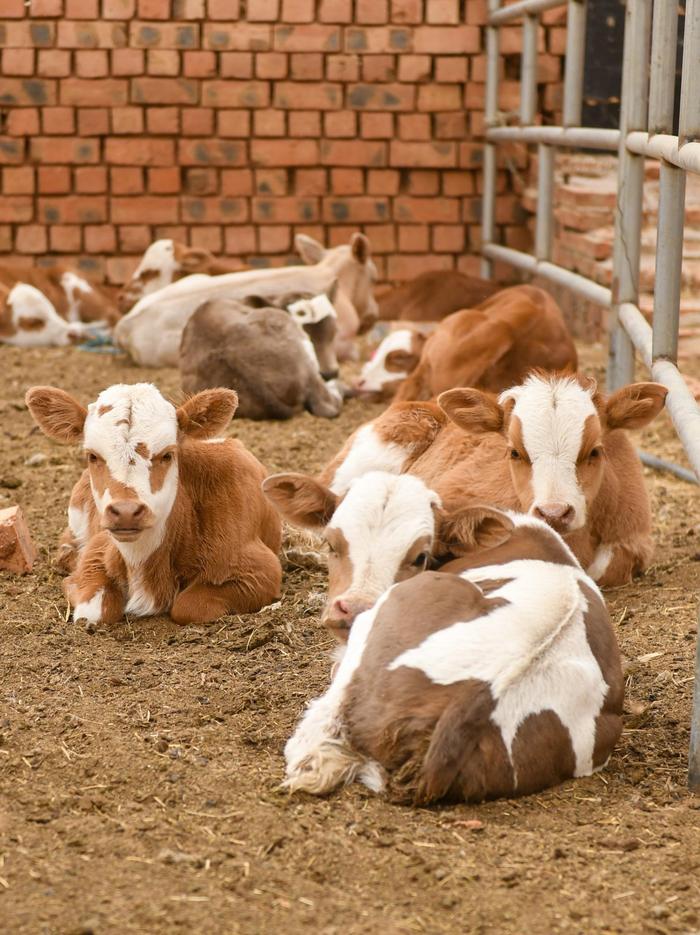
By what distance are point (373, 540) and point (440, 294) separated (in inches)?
283

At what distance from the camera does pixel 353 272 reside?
11.6 meters

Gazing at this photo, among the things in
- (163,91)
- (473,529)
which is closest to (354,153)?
(163,91)

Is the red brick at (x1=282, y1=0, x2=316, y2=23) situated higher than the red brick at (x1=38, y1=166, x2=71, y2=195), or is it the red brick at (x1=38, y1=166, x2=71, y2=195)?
the red brick at (x1=282, y1=0, x2=316, y2=23)

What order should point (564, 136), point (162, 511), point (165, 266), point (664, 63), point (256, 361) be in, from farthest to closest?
point (165, 266)
point (256, 361)
point (564, 136)
point (664, 63)
point (162, 511)

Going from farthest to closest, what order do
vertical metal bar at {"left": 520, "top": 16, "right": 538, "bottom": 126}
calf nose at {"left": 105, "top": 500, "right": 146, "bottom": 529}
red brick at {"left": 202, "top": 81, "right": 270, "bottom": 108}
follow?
red brick at {"left": 202, "top": 81, "right": 270, "bottom": 108}, vertical metal bar at {"left": 520, "top": 16, "right": 538, "bottom": 126}, calf nose at {"left": 105, "top": 500, "right": 146, "bottom": 529}

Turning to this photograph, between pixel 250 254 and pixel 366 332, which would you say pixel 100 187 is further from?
pixel 366 332

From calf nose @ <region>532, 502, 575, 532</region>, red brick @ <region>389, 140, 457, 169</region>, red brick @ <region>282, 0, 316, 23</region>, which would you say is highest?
red brick @ <region>282, 0, 316, 23</region>

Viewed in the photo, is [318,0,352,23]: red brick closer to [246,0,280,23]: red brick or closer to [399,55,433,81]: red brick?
[246,0,280,23]: red brick

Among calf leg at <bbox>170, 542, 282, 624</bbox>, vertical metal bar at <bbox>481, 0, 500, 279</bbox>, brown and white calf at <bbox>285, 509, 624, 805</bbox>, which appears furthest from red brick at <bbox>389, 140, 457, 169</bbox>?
brown and white calf at <bbox>285, 509, 624, 805</bbox>

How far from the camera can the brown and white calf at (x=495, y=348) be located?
7.71m

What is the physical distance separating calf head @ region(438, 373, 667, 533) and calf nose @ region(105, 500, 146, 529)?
1.32 metres

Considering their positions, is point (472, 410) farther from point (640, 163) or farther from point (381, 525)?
point (640, 163)

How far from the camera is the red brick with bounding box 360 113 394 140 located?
12.3m

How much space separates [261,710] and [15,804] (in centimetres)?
92
